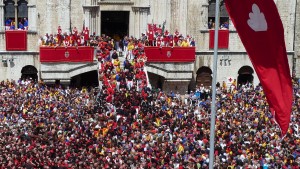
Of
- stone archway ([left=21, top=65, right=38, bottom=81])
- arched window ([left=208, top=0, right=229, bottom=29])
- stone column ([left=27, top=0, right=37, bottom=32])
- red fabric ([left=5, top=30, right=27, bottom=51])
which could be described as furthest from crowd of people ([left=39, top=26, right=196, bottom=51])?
arched window ([left=208, top=0, right=229, bottom=29])

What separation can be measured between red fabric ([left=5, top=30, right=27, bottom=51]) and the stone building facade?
0.39 m

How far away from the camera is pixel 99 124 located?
32.7 metres

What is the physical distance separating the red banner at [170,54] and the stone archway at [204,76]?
3.58 meters

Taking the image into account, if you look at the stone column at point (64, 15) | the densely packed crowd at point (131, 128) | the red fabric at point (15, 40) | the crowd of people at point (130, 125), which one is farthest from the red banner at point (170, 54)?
the red fabric at point (15, 40)

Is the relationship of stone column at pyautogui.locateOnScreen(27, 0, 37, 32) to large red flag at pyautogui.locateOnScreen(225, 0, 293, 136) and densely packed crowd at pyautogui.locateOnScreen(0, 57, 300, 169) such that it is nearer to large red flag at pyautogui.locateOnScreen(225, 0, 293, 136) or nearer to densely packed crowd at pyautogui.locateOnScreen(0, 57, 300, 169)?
densely packed crowd at pyautogui.locateOnScreen(0, 57, 300, 169)

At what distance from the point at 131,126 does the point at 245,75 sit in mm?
17562

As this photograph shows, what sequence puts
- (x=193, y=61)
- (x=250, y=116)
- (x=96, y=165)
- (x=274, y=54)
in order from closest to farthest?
→ (x=274, y=54), (x=96, y=165), (x=250, y=116), (x=193, y=61)

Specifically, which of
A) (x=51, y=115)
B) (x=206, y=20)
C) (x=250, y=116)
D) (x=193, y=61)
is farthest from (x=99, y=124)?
(x=206, y=20)

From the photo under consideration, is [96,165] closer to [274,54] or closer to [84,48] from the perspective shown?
[274,54]

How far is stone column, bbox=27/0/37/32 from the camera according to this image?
145ft

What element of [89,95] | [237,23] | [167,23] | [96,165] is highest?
[167,23]

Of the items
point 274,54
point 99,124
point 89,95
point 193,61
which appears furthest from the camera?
point 193,61

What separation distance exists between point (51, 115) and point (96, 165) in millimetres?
8672

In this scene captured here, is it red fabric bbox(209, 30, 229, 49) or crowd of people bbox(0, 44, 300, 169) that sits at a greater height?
red fabric bbox(209, 30, 229, 49)
